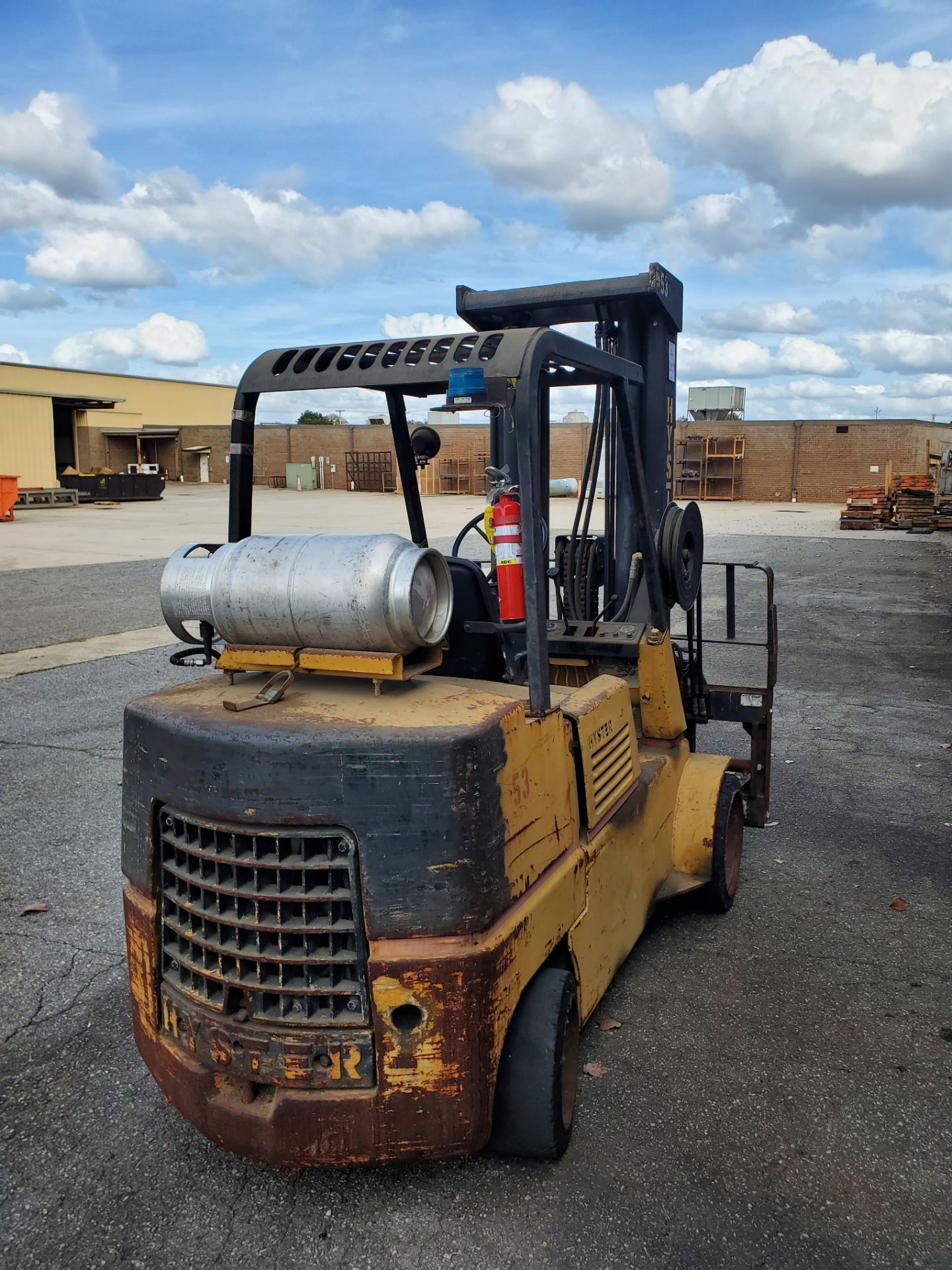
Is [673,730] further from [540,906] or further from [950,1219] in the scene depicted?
[950,1219]

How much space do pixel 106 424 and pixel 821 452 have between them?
3744cm

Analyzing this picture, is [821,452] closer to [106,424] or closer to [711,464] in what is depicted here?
[711,464]

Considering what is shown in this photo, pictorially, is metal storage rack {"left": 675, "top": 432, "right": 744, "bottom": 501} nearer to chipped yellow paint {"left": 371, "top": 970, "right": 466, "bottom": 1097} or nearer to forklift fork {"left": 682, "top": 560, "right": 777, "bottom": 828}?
forklift fork {"left": 682, "top": 560, "right": 777, "bottom": 828}

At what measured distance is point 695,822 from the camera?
13.9 feet

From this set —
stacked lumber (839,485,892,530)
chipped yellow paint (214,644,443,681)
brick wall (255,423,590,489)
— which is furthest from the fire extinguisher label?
brick wall (255,423,590,489)

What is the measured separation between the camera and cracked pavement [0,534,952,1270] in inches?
98.6

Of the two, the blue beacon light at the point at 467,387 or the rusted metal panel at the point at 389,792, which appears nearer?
the rusted metal panel at the point at 389,792

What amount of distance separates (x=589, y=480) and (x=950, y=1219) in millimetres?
3383

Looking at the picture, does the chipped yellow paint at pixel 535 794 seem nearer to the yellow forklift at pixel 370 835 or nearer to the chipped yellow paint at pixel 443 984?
the yellow forklift at pixel 370 835

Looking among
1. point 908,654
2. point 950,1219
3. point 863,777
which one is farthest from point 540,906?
point 908,654

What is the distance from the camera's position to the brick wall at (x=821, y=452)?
1754 inches

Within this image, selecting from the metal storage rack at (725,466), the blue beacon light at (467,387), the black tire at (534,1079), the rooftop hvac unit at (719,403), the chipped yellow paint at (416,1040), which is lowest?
the black tire at (534,1079)

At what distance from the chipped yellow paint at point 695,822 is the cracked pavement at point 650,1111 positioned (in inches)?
11.6

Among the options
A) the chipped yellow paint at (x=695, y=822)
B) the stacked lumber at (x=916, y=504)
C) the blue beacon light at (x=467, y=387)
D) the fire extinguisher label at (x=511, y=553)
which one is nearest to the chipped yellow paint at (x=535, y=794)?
the fire extinguisher label at (x=511, y=553)
